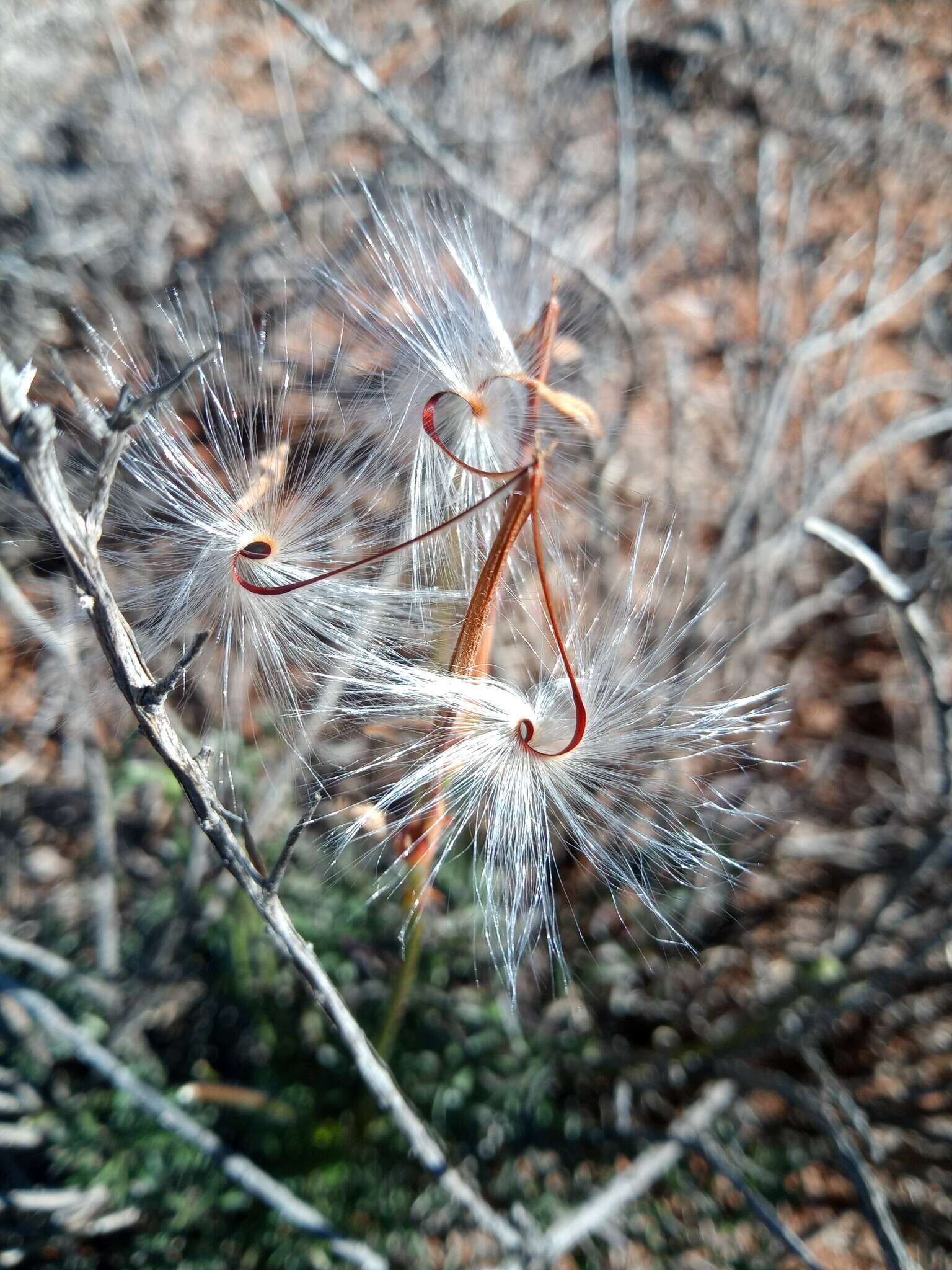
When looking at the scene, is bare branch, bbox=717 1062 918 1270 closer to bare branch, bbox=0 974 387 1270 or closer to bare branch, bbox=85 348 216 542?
bare branch, bbox=0 974 387 1270

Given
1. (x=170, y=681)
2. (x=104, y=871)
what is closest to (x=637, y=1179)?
(x=104, y=871)

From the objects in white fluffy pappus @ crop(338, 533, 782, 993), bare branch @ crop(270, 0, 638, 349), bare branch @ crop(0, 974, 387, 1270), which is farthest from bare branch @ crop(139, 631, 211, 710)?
bare branch @ crop(270, 0, 638, 349)

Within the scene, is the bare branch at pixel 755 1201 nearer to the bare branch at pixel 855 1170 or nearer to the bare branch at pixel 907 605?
the bare branch at pixel 855 1170

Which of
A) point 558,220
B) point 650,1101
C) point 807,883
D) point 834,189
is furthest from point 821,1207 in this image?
point 834,189

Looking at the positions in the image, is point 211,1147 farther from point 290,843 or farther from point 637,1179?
point 290,843

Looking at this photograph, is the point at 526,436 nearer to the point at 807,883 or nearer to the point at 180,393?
the point at 180,393

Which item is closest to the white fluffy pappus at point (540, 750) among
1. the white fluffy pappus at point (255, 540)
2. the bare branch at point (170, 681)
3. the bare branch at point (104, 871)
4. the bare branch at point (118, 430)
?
the white fluffy pappus at point (255, 540)
